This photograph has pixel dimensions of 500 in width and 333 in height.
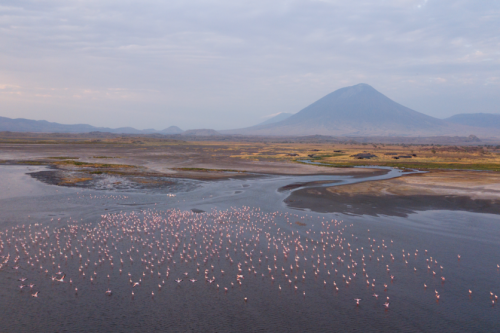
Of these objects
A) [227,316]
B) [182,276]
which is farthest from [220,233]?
[227,316]

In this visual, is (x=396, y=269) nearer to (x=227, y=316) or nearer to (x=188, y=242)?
(x=227, y=316)

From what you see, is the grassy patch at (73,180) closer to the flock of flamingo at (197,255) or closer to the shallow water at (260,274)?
the shallow water at (260,274)

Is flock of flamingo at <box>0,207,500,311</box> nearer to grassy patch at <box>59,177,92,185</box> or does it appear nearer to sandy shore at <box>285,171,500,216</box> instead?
sandy shore at <box>285,171,500,216</box>

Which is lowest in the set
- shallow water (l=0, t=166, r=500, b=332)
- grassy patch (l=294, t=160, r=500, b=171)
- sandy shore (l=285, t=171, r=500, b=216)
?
shallow water (l=0, t=166, r=500, b=332)

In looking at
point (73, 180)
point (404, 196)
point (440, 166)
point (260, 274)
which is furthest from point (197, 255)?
point (440, 166)

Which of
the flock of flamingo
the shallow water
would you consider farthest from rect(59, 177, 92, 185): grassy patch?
the flock of flamingo

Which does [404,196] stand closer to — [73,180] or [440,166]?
[440,166]
